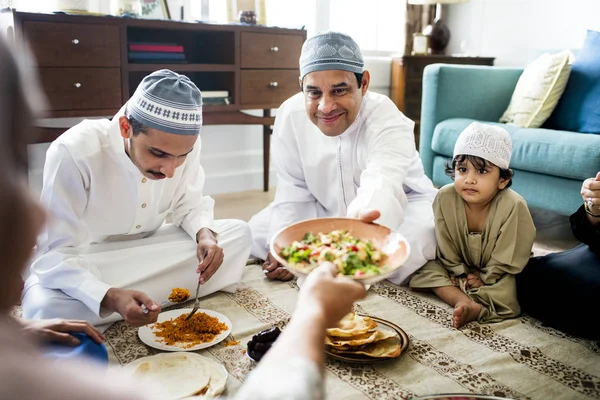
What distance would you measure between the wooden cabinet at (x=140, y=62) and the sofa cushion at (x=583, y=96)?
1.74 m

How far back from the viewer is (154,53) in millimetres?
3461

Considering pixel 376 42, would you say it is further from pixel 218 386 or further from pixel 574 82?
pixel 218 386

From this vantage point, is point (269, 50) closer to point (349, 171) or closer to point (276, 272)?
point (349, 171)

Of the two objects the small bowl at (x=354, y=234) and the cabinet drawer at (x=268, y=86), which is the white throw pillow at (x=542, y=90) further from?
the small bowl at (x=354, y=234)

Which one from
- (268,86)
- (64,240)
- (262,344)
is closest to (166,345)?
(262,344)

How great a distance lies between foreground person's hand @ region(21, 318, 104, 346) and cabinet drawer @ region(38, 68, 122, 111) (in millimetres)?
1941

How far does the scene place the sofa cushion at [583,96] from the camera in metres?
3.61

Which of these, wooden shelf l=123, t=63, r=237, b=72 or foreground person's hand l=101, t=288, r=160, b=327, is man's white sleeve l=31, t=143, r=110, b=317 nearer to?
foreground person's hand l=101, t=288, r=160, b=327

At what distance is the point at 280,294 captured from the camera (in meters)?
2.50

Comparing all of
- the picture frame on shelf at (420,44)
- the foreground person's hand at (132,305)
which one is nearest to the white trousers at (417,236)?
the foreground person's hand at (132,305)

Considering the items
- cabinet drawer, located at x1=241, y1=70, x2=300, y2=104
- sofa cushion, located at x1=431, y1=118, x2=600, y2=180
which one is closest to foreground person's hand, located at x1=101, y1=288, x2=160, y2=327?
cabinet drawer, located at x1=241, y1=70, x2=300, y2=104

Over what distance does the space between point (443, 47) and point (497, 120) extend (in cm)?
159

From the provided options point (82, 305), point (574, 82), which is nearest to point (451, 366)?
point (82, 305)

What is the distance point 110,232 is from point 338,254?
3.67ft
